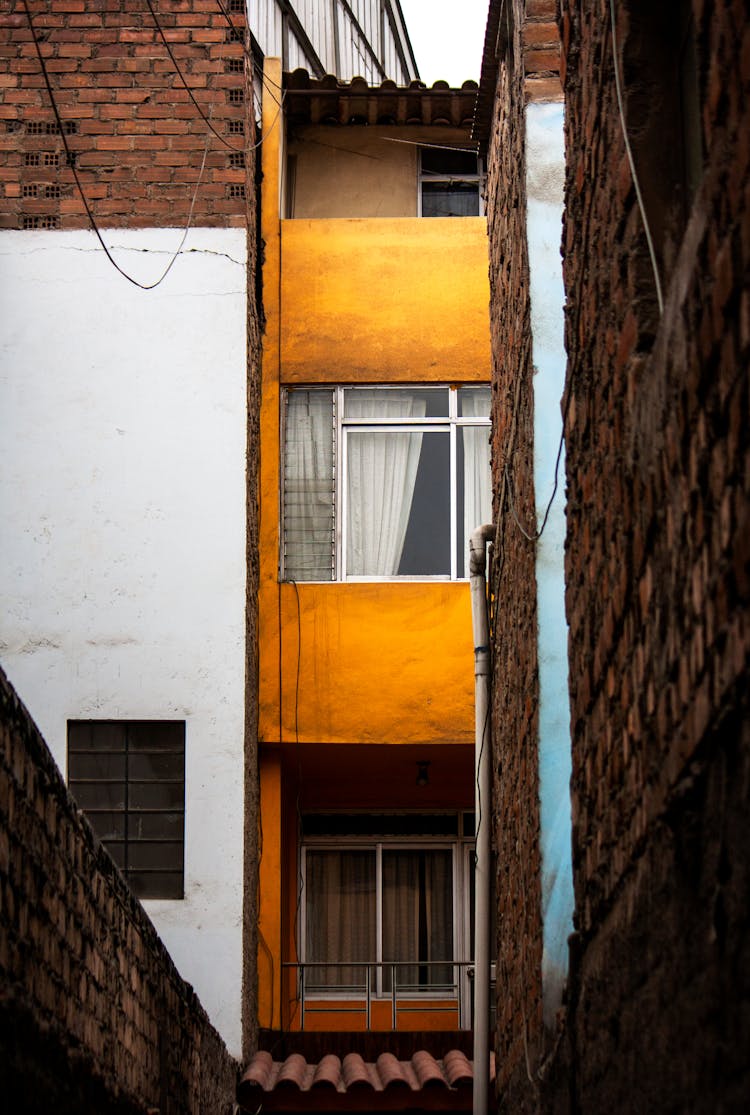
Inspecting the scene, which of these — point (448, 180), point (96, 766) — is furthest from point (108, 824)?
point (448, 180)

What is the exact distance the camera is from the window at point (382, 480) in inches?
639

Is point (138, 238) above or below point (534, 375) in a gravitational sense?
above

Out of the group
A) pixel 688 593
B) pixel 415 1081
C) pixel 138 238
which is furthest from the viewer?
pixel 138 238

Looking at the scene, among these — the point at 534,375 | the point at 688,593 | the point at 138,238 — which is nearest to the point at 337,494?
the point at 138,238

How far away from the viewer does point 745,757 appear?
3316 mm

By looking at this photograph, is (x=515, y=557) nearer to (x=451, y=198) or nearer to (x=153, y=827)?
(x=153, y=827)

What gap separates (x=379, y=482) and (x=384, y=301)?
180 centimetres

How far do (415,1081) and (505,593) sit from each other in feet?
14.5

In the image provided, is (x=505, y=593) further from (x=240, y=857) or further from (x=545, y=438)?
(x=240, y=857)

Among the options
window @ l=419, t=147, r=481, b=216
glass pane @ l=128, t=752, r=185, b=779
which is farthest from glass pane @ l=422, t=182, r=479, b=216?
glass pane @ l=128, t=752, r=185, b=779

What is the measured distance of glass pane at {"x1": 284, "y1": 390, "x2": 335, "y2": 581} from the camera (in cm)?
1617

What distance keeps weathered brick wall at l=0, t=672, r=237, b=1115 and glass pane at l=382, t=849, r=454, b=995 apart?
8794 millimetres

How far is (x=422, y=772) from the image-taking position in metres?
16.6

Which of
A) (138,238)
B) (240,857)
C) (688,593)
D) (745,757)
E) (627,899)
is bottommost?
(240,857)
